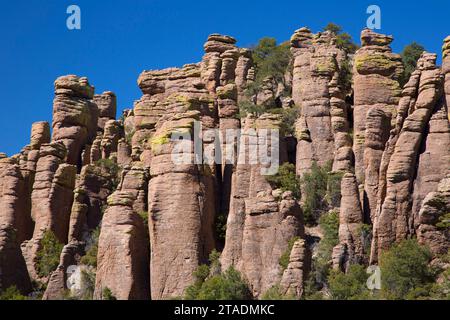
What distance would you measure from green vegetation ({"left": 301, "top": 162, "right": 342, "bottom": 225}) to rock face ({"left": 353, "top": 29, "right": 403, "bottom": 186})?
345 cm

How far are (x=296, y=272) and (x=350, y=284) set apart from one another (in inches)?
103

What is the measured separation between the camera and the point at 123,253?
244 ft

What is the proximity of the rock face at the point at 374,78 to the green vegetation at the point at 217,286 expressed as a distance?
12.6 m

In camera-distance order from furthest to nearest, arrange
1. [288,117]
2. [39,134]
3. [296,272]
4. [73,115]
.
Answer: [73,115]
[39,134]
[288,117]
[296,272]

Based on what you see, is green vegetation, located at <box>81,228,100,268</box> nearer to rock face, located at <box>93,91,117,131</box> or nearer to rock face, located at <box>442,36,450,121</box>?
rock face, located at <box>93,91,117,131</box>

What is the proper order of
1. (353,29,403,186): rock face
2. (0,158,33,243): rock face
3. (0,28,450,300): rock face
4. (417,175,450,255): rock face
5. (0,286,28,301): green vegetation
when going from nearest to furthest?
1. (417,175,450,255): rock face
2. (0,28,450,300): rock face
3. (0,286,28,301): green vegetation
4. (353,29,403,186): rock face
5. (0,158,33,243): rock face

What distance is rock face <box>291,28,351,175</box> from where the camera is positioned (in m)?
80.1

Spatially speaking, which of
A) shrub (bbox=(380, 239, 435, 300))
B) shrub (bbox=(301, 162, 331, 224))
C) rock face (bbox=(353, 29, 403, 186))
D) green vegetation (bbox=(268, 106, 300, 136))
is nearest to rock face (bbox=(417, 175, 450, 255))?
shrub (bbox=(380, 239, 435, 300))

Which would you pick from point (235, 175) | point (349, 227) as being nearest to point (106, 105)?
point (235, 175)

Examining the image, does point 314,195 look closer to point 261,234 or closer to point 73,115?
point 261,234

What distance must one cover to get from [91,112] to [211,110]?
542 inches

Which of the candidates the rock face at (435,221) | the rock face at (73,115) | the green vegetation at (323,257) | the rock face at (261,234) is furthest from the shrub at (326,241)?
the rock face at (73,115)

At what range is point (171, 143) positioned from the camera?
77188 millimetres

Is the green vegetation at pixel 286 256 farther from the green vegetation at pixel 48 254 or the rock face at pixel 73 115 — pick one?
the rock face at pixel 73 115
